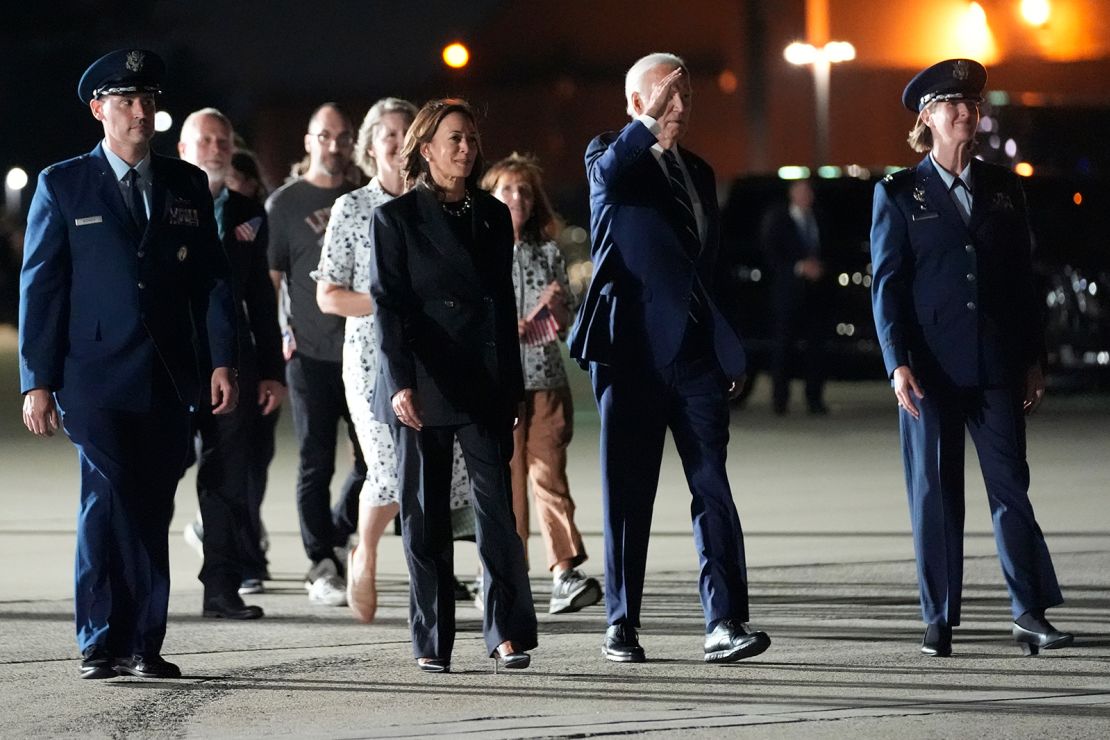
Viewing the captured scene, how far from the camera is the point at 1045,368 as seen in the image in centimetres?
762

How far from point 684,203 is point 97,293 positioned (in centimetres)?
204

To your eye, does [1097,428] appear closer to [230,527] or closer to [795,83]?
[230,527]

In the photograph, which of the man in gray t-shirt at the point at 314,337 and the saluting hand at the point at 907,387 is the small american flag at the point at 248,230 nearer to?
the man in gray t-shirt at the point at 314,337

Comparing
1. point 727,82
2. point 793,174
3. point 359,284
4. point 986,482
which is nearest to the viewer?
point 986,482

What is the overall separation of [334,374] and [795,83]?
122ft

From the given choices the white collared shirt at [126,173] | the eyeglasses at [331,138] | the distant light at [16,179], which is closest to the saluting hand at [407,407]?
the white collared shirt at [126,173]

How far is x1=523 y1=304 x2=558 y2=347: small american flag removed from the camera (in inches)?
352

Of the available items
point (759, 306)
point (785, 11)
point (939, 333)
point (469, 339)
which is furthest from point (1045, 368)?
point (785, 11)

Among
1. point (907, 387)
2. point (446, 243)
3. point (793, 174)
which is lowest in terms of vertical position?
point (907, 387)

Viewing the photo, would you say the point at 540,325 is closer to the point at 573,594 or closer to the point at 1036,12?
the point at 573,594

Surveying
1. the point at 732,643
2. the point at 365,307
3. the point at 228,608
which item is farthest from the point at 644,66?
the point at 228,608

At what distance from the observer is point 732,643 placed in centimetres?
724

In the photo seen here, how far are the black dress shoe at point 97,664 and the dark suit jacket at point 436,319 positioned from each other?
4.03 feet

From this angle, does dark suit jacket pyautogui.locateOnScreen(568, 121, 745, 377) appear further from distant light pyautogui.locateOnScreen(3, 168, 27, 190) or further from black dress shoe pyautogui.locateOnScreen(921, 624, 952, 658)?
distant light pyautogui.locateOnScreen(3, 168, 27, 190)
